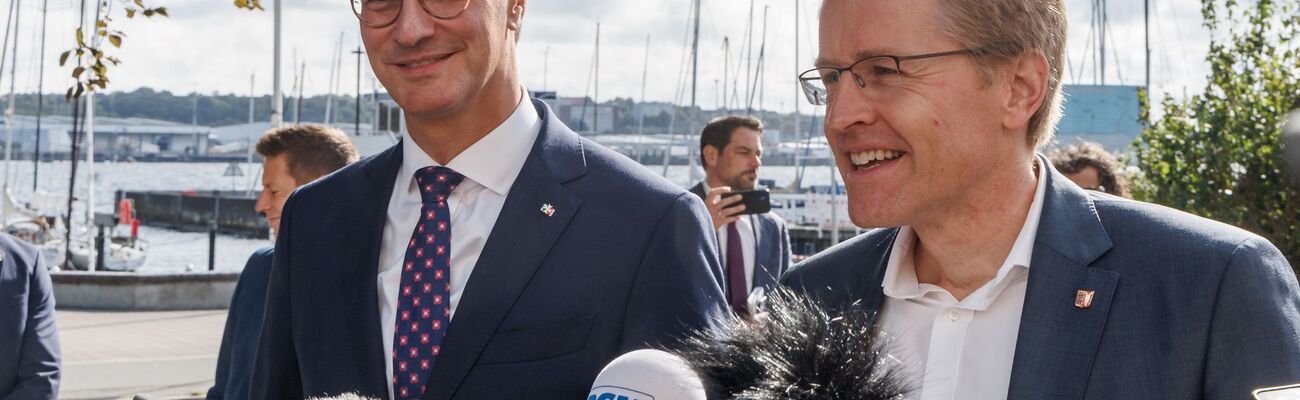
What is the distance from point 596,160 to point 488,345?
0.47 metres

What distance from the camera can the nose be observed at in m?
2.46

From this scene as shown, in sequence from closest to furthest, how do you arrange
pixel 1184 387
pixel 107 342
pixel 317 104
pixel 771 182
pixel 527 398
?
pixel 1184 387
pixel 527 398
pixel 107 342
pixel 771 182
pixel 317 104

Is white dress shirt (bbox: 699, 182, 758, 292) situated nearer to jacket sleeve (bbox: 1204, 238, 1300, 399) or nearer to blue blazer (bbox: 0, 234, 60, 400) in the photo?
blue blazer (bbox: 0, 234, 60, 400)

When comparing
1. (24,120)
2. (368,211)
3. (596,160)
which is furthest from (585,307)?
(24,120)

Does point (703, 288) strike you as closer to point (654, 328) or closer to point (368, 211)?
point (654, 328)

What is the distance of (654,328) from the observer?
237cm

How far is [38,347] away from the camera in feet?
15.5

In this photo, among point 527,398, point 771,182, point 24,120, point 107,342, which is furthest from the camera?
point 24,120

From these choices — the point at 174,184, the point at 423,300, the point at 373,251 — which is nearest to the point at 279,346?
the point at 373,251

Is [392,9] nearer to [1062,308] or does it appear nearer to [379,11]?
[379,11]

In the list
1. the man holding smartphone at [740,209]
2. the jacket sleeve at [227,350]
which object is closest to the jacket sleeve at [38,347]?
the jacket sleeve at [227,350]

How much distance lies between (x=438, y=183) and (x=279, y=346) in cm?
50

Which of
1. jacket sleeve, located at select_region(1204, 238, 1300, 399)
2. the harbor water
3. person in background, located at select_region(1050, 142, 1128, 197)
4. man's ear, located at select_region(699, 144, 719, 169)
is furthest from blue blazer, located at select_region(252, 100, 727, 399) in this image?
the harbor water

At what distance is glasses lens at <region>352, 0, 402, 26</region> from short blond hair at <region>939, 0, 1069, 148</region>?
3.51ft
